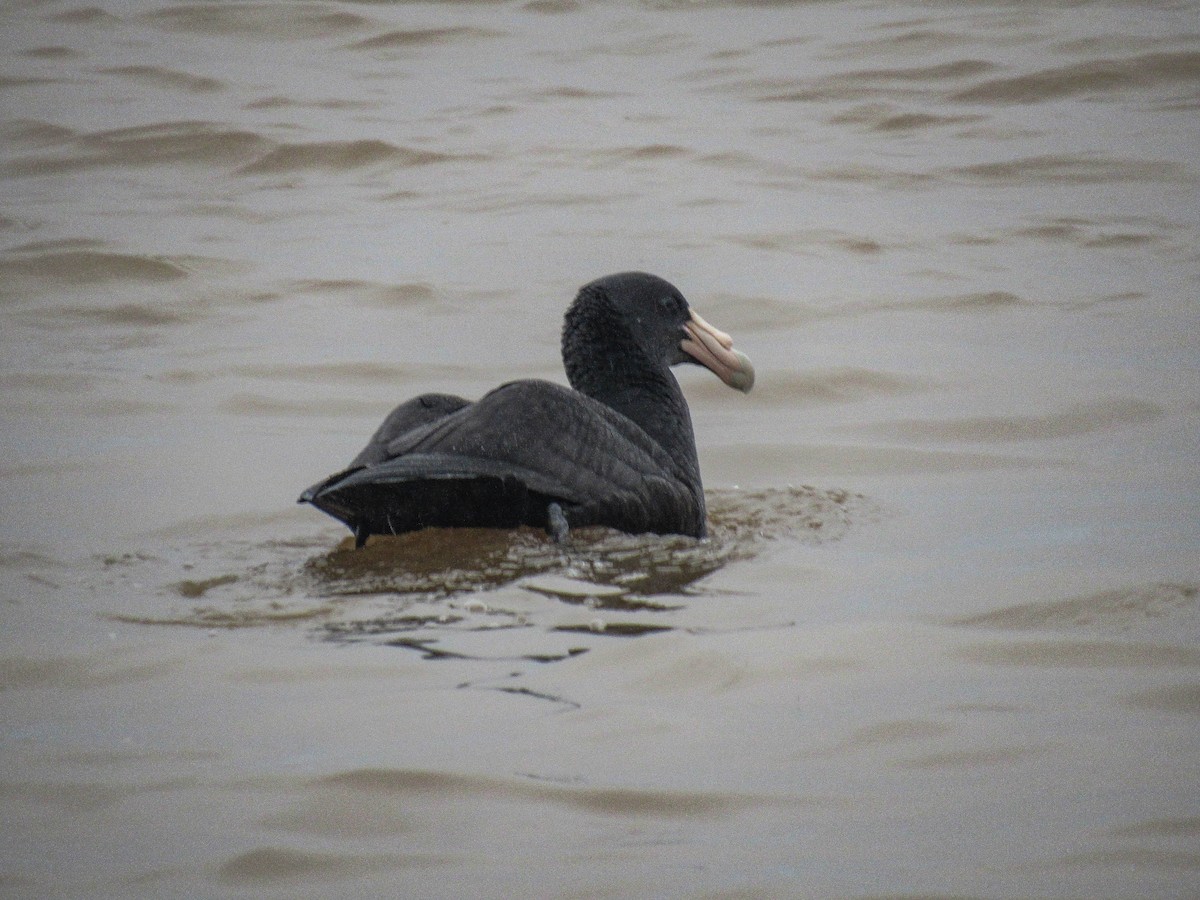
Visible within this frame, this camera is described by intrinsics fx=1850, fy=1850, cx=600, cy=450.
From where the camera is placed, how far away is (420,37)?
2350 cm

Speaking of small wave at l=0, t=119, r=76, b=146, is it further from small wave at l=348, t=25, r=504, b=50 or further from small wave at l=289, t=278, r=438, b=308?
small wave at l=289, t=278, r=438, b=308

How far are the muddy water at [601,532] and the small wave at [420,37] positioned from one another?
0.06 metres

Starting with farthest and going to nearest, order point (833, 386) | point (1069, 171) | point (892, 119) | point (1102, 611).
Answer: point (892, 119)
point (1069, 171)
point (833, 386)
point (1102, 611)

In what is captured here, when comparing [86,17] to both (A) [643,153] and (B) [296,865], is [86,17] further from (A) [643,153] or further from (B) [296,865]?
(B) [296,865]

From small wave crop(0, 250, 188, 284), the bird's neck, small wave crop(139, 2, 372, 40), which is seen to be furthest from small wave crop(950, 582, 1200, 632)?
small wave crop(139, 2, 372, 40)

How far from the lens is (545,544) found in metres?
7.21

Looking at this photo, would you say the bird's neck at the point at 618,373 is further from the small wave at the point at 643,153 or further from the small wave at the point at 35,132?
the small wave at the point at 35,132

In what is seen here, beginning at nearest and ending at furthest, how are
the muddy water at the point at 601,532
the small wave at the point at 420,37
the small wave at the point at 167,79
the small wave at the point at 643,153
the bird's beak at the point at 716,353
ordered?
1. the muddy water at the point at 601,532
2. the bird's beak at the point at 716,353
3. the small wave at the point at 643,153
4. the small wave at the point at 167,79
5. the small wave at the point at 420,37

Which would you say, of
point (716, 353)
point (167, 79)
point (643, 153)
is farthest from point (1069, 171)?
A: point (167, 79)

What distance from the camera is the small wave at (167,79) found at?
2173 cm

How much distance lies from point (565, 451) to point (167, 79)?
16.1 metres

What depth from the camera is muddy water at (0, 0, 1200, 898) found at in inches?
183

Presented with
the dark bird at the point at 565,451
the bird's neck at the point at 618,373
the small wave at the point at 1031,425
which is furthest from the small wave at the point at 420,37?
the bird's neck at the point at 618,373

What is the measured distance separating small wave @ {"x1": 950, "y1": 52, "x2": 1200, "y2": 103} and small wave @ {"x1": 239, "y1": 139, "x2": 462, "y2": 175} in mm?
5979
